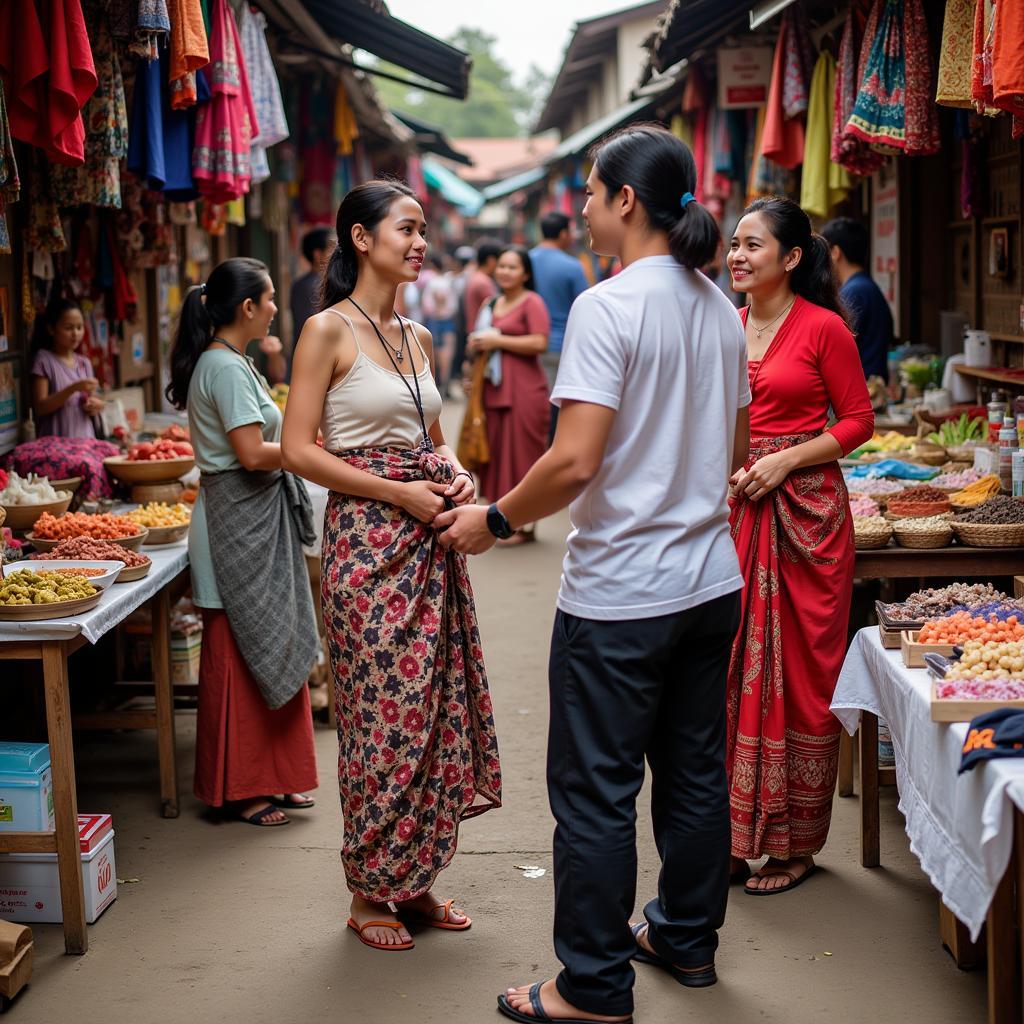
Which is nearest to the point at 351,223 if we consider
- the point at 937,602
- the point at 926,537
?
the point at 937,602

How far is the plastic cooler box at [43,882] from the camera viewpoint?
13.2ft

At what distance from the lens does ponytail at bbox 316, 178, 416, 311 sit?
3.84 metres

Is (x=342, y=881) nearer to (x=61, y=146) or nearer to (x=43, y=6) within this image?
(x=61, y=146)

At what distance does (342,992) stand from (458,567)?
1.16 metres

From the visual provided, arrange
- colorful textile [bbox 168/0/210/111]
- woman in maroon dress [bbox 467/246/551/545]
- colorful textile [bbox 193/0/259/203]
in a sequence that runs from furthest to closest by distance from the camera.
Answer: woman in maroon dress [bbox 467/246/551/545] < colorful textile [bbox 193/0/259/203] < colorful textile [bbox 168/0/210/111]

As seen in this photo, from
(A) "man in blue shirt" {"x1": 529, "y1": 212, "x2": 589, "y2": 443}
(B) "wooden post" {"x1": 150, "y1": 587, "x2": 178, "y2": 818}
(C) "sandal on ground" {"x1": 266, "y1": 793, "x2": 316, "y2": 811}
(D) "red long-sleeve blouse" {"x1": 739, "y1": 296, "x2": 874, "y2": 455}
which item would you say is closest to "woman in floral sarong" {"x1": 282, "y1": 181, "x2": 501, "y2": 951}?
(D) "red long-sleeve blouse" {"x1": 739, "y1": 296, "x2": 874, "y2": 455}

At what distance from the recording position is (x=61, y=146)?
4.68m

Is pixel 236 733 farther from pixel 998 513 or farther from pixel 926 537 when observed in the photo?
pixel 998 513

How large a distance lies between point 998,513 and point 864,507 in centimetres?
61

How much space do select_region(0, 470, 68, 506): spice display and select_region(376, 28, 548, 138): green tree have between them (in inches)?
3278

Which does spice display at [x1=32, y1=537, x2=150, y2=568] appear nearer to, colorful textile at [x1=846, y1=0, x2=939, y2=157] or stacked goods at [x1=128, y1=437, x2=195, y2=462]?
stacked goods at [x1=128, y1=437, x2=195, y2=462]

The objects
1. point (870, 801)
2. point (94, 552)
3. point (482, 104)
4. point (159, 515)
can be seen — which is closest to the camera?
point (870, 801)

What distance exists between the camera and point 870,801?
435cm

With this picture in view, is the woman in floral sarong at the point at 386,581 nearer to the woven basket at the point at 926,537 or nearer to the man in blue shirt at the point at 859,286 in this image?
the woven basket at the point at 926,537
